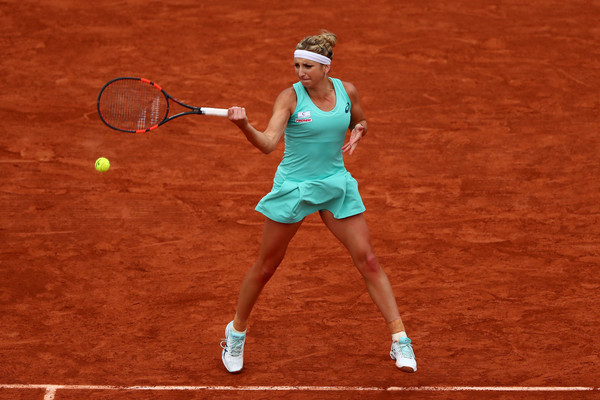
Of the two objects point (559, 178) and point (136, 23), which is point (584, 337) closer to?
point (559, 178)

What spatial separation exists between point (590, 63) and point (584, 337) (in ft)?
17.4

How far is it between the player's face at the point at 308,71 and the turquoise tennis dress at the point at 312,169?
9 cm

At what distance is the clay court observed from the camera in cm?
615

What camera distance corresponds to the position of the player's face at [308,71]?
5.40 m

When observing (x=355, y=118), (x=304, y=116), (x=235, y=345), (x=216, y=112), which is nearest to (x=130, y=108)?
(x=216, y=112)

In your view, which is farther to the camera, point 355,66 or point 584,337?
point 355,66

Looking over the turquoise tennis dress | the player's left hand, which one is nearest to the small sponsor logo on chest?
the turquoise tennis dress

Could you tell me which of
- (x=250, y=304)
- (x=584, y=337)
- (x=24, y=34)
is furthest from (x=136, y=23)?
(x=584, y=337)

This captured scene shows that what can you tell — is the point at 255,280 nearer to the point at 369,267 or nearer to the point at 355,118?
the point at 369,267

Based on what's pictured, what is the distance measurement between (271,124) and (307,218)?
3256 millimetres

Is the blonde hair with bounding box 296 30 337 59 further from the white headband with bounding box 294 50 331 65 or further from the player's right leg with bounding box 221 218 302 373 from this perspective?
the player's right leg with bounding box 221 218 302 373

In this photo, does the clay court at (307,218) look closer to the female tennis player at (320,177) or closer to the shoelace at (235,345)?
the shoelace at (235,345)

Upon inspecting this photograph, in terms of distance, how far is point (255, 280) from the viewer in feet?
19.0

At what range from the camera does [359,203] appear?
5.59 meters
